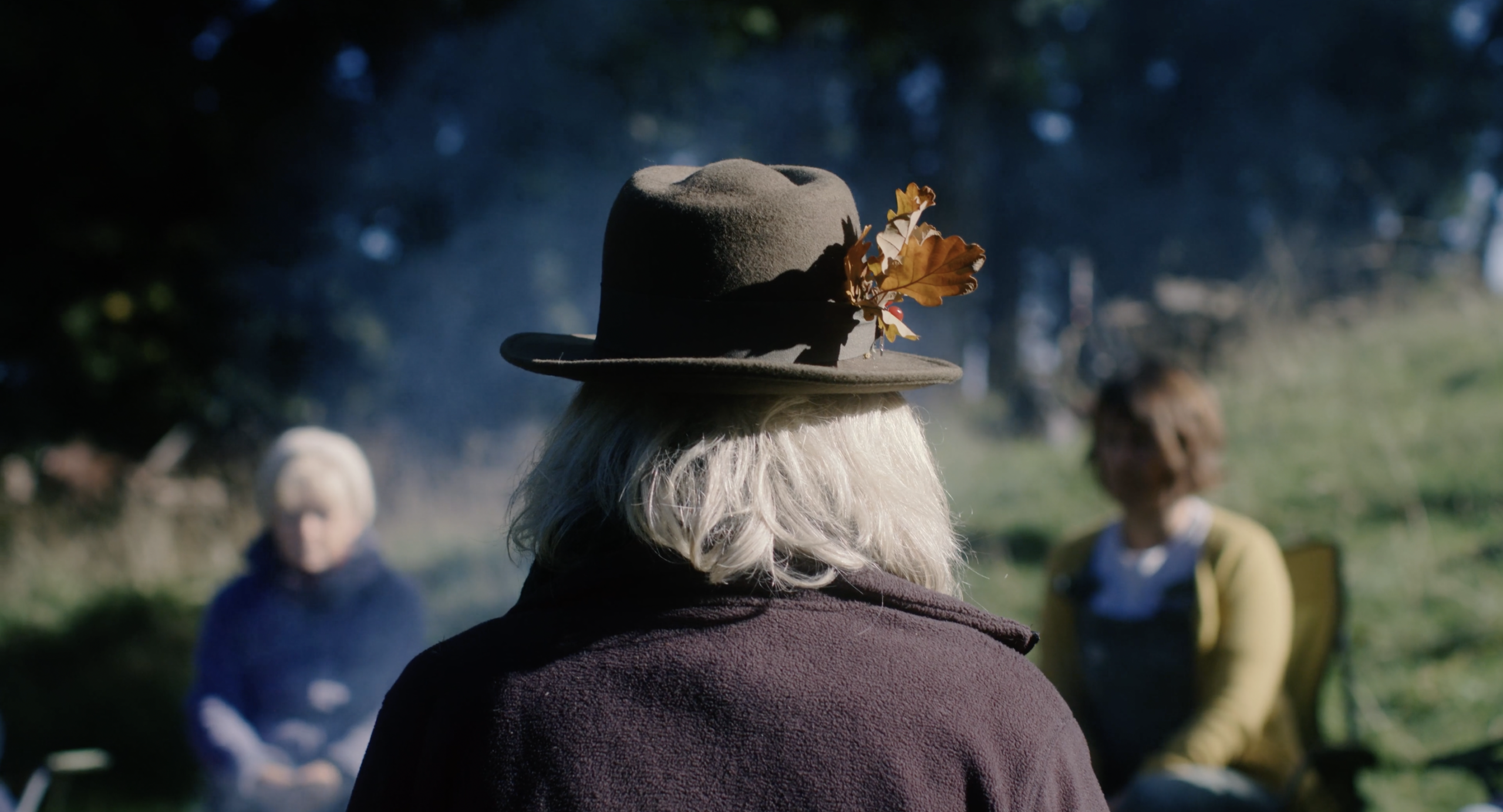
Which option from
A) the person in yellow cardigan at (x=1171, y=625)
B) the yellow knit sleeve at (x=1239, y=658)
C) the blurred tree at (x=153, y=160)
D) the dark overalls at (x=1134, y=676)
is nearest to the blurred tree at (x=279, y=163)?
the blurred tree at (x=153, y=160)

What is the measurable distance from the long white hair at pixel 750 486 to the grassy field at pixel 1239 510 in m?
3.04

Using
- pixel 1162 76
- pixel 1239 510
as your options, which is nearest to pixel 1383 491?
pixel 1239 510

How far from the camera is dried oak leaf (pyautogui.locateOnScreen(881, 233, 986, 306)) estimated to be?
4.29ft

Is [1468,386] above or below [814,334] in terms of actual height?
below

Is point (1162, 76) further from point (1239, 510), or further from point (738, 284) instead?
point (738, 284)

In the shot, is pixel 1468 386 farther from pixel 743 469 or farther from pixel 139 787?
pixel 139 787

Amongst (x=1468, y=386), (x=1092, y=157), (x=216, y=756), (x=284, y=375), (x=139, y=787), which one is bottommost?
(x=139, y=787)

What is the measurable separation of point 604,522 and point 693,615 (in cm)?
18

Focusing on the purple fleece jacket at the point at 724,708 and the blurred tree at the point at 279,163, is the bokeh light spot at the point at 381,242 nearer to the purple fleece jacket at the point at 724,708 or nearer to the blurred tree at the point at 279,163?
the blurred tree at the point at 279,163

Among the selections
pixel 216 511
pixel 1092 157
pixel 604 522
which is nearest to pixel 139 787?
pixel 216 511

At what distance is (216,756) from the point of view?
3059mm

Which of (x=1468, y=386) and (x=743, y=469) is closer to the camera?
(x=743, y=469)

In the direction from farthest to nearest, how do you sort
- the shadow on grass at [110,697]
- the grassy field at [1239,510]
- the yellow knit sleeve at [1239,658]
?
the shadow on grass at [110,697] → the grassy field at [1239,510] → the yellow knit sleeve at [1239,658]

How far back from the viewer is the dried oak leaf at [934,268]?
1.31 meters
